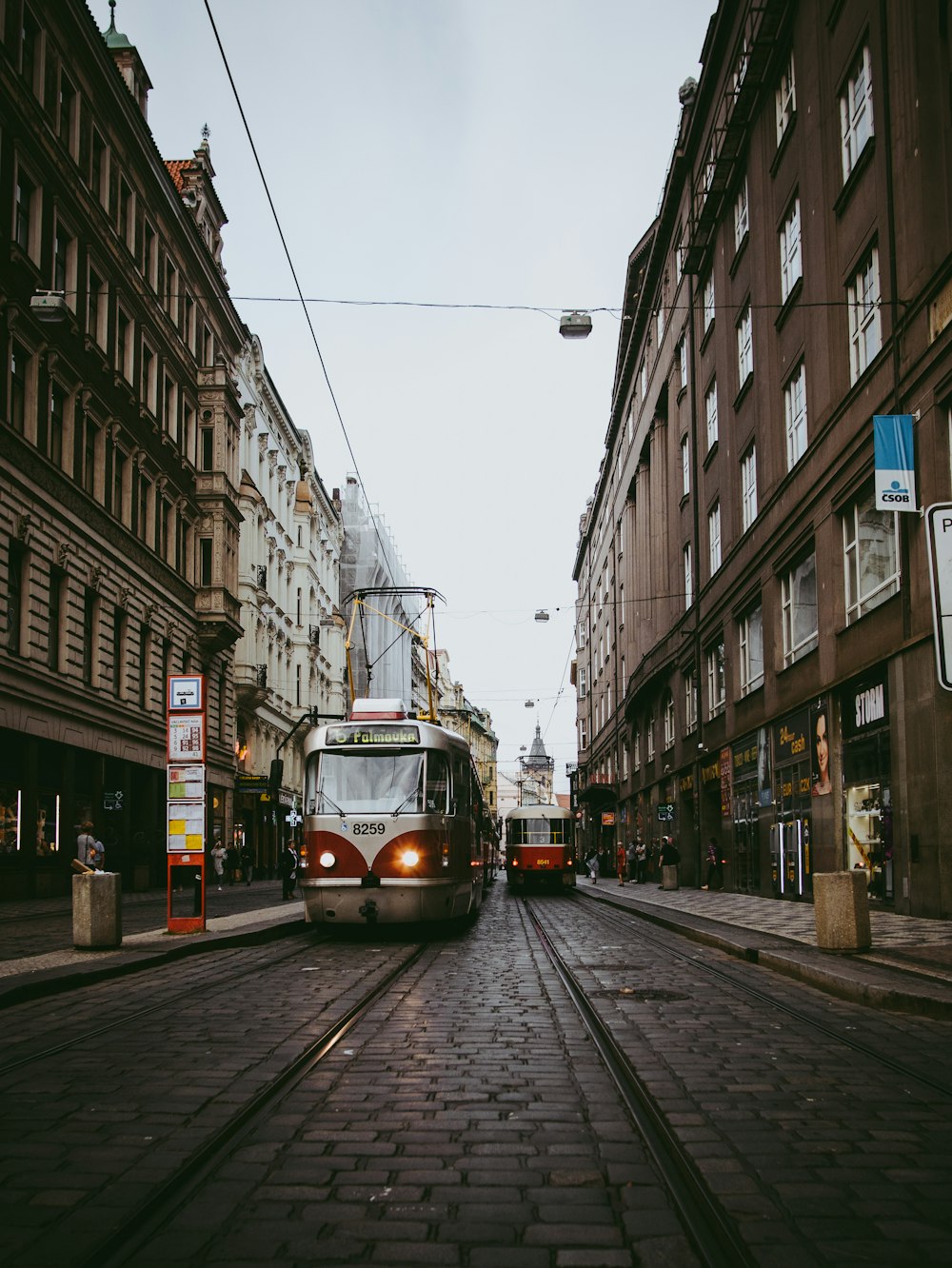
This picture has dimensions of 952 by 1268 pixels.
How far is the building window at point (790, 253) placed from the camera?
81.4 feet

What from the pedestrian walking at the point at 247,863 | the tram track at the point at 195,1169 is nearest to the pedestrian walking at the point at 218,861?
the pedestrian walking at the point at 247,863

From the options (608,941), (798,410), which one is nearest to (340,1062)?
(608,941)

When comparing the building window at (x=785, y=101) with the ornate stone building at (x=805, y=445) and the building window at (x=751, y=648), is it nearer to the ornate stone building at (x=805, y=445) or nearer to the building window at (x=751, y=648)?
the ornate stone building at (x=805, y=445)

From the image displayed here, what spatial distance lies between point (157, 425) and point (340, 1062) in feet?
98.7

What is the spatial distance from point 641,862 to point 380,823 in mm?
31754

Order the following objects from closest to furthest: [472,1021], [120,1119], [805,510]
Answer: [120,1119]
[472,1021]
[805,510]

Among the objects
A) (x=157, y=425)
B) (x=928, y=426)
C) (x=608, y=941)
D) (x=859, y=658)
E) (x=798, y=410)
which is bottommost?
(x=608, y=941)

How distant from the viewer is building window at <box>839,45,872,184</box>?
20359mm

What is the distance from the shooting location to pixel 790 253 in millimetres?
25500

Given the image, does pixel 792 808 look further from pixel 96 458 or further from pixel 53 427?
pixel 96 458

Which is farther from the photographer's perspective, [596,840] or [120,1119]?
[596,840]

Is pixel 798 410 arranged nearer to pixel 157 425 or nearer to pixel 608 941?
pixel 608 941

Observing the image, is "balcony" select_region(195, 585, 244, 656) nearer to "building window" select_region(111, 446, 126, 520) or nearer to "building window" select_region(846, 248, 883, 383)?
"building window" select_region(111, 446, 126, 520)

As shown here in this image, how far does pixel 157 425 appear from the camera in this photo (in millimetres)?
35219
